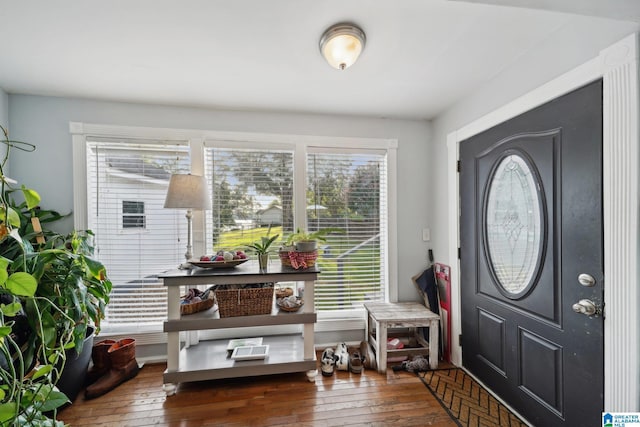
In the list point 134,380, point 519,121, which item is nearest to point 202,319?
point 134,380

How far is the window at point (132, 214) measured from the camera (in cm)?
238

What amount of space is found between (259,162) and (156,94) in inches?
38.1

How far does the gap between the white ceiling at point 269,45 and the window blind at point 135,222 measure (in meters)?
0.48

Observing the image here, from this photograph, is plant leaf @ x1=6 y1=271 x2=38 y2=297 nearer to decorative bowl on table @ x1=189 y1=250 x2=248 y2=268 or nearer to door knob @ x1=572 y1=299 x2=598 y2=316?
decorative bowl on table @ x1=189 y1=250 x2=248 y2=268

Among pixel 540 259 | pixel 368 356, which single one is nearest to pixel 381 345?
pixel 368 356

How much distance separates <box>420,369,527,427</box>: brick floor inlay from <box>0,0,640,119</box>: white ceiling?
2145 mm

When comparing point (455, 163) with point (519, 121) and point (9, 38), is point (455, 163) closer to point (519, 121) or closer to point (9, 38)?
point (519, 121)

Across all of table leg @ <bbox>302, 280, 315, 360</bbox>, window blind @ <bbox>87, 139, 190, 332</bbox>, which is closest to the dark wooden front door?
table leg @ <bbox>302, 280, 315, 360</bbox>

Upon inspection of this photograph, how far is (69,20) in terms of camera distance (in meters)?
1.42

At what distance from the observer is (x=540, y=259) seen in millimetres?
1624

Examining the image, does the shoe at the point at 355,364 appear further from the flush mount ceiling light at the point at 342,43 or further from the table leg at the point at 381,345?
the flush mount ceiling light at the point at 342,43

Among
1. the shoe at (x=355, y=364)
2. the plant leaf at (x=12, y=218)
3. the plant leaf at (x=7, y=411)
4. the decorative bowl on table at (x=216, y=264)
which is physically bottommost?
the shoe at (x=355, y=364)

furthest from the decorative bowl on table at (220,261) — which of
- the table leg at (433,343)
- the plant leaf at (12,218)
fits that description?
the table leg at (433,343)

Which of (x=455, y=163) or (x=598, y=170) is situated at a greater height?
(x=455, y=163)
